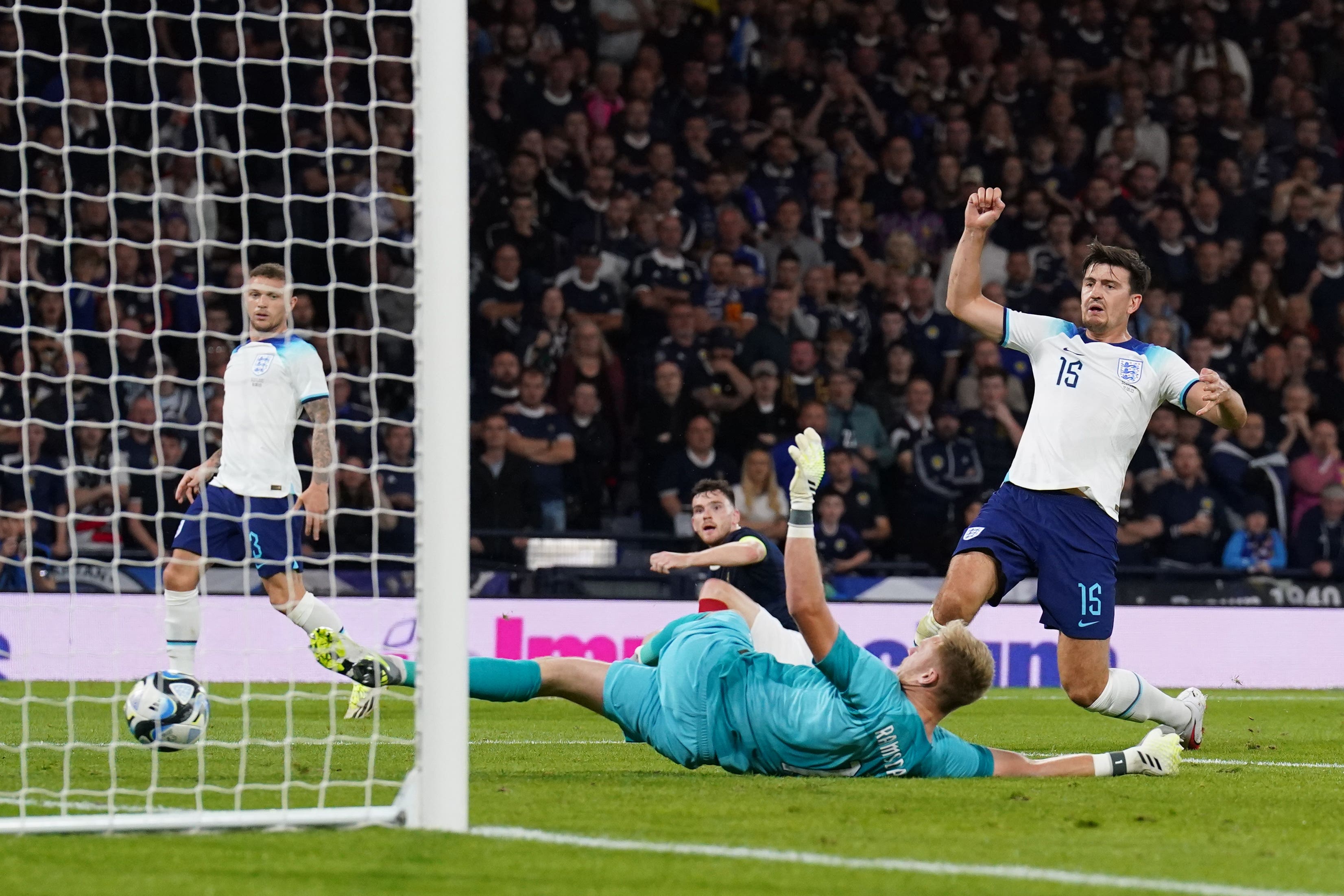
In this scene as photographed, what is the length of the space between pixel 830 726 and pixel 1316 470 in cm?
1032

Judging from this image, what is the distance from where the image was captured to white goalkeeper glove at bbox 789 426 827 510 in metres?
5.47

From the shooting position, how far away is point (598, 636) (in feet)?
42.0

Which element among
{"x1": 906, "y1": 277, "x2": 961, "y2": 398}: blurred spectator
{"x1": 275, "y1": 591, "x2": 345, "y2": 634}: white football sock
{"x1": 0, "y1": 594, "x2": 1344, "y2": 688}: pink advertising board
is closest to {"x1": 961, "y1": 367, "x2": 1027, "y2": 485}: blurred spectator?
{"x1": 906, "y1": 277, "x2": 961, "y2": 398}: blurred spectator

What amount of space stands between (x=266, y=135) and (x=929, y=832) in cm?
1135

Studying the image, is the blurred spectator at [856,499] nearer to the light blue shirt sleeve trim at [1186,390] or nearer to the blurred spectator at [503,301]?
the blurred spectator at [503,301]

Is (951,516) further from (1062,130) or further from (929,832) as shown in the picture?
(929,832)

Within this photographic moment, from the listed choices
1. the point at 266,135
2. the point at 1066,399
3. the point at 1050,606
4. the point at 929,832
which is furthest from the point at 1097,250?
the point at 266,135

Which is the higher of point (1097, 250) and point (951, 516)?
point (1097, 250)

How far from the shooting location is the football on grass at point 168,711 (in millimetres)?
6672

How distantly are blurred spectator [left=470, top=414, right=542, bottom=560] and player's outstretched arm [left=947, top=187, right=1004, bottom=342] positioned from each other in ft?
20.9

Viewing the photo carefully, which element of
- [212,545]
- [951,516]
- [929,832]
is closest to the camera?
[929,832]

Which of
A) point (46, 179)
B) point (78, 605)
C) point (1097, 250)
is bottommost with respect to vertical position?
point (78, 605)

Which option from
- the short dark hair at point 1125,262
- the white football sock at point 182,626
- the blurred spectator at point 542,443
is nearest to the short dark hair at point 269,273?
the white football sock at point 182,626

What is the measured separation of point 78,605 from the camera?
1130 centimetres
